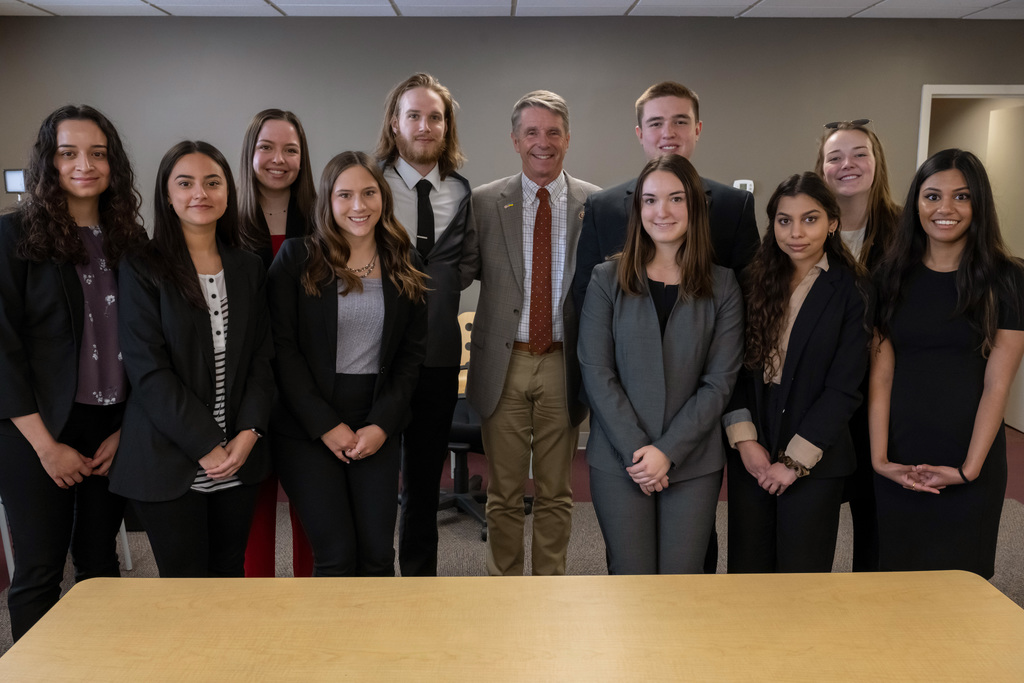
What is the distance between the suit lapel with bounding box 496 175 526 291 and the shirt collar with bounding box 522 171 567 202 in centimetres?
2

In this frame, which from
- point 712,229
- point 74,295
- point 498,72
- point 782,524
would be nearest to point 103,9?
point 498,72

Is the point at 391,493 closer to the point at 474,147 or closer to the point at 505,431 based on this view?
the point at 505,431

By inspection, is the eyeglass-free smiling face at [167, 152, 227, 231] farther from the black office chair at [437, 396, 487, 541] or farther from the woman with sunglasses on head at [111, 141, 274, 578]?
the black office chair at [437, 396, 487, 541]

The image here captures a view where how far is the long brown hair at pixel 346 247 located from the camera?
2242 millimetres

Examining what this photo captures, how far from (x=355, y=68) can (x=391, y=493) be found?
3895 mm

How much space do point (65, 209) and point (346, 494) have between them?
110 cm

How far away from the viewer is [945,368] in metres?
2.13

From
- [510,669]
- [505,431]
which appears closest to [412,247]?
[505,431]

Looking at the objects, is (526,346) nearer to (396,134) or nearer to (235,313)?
(396,134)

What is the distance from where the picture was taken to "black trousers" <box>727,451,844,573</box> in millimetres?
2172

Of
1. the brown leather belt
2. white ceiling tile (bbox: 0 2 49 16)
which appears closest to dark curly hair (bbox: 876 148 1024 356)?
the brown leather belt

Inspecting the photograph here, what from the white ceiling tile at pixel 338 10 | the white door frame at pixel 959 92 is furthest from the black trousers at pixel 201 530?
the white door frame at pixel 959 92

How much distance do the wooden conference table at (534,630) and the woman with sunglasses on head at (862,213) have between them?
97 cm

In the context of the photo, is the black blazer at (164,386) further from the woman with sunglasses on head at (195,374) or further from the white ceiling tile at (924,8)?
the white ceiling tile at (924,8)
